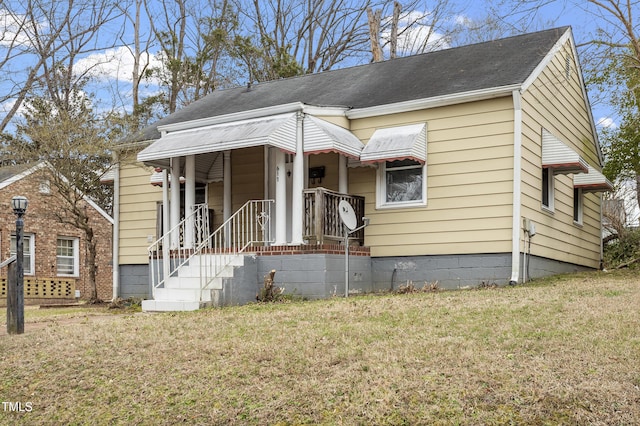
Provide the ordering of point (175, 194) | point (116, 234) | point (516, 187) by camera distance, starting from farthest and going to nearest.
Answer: point (116, 234)
point (175, 194)
point (516, 187)

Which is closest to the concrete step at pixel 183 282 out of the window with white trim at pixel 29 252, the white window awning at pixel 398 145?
the white window awning at pixel 398 145

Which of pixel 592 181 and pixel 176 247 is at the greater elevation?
pixel 592 181

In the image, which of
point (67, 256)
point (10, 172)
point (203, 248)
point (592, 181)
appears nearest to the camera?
point (203, 248)

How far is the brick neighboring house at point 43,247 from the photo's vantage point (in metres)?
23.0

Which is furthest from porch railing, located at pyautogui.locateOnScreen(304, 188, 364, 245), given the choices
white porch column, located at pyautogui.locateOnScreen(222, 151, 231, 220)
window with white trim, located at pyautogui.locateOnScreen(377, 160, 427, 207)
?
white porch column, located at pyautogui.locateOnScreen(222, 151, 231, 220)

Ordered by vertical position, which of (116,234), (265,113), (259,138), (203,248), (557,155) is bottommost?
(203,248)

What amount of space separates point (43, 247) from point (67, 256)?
1287 millimetres

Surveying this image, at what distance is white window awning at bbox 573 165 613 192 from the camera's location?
15205 millimetres

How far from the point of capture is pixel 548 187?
13.8m

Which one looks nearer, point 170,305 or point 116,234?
point 170,305

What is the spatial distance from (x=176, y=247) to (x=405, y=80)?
5687mm

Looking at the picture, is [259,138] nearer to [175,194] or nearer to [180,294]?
[175,194]

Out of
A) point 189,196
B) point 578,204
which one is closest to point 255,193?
point 189,196

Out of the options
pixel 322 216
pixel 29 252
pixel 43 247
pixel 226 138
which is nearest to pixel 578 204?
pixel 322 216
